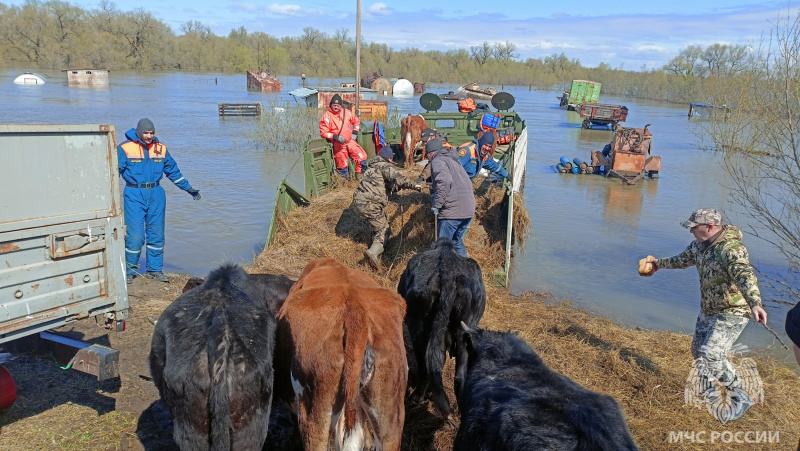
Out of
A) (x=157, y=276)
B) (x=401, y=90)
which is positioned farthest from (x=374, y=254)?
(x=401, y=90)

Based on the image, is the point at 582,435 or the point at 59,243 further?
the point at 59,243

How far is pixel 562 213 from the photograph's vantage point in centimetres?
1560

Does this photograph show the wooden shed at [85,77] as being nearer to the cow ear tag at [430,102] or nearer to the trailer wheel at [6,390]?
the cow ear tag at [430,102]

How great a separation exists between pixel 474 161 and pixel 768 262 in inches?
259

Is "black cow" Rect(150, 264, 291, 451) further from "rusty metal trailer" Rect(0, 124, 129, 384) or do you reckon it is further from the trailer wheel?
the trailer wheel

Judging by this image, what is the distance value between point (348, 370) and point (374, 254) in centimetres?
482

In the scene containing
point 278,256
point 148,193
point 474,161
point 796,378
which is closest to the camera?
point 796,378

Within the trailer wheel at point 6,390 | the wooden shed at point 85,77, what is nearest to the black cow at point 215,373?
the trailer wheel at point 6,390

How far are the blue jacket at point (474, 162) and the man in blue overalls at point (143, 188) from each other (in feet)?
15.2

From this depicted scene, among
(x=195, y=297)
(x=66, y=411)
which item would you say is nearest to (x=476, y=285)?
(x=195, y=297)

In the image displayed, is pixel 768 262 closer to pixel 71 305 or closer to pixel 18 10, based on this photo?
pixel 71 305

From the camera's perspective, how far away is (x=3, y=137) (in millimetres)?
3607

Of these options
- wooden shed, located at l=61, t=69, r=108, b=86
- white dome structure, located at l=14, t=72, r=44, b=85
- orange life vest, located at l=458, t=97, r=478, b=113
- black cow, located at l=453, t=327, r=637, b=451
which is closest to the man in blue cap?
orange life vest, located at l=458, t=97, r=478, b=113

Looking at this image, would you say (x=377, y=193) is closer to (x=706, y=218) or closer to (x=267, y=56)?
(x=706, y=218)
